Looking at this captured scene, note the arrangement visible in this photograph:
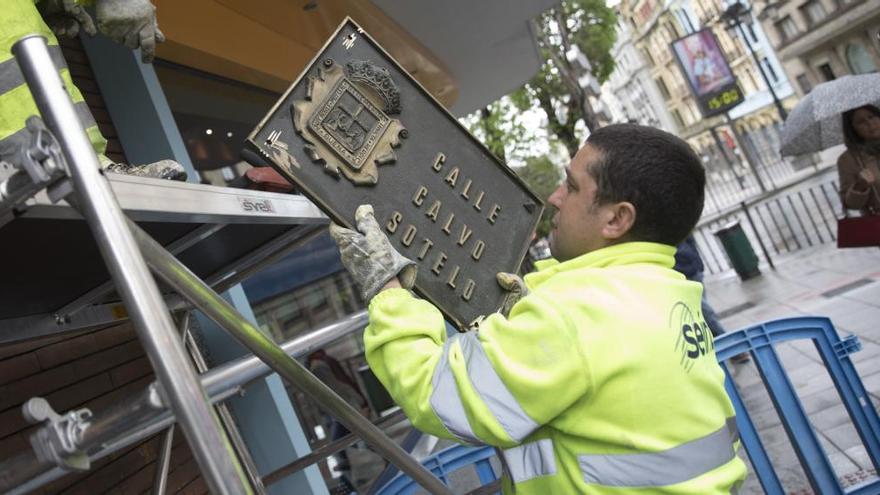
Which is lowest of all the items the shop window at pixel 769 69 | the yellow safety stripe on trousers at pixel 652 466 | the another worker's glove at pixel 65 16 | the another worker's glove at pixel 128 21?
the yellow safety stripe on trousers at pixel 652 466

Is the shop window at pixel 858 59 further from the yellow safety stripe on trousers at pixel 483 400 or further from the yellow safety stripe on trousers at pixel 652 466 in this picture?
the yellow safety stripe on trousers at pixel 483 400

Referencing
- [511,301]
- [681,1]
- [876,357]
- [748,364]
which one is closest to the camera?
[511,301]

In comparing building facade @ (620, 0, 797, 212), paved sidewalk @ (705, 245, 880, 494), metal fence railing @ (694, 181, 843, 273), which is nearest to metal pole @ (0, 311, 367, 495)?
paved sidewalk @ (705, 245, 880, 494)

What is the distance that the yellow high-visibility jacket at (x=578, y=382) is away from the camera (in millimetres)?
1890

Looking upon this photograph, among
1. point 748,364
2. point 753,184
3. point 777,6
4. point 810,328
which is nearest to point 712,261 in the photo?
point 748,364

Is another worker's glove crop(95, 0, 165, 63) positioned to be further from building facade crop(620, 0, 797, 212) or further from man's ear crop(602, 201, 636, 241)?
building facade crop(620, 0, 797, 212)

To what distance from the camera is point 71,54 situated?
13.7 ft

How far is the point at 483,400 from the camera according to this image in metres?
1.90

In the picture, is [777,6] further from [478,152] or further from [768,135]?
[478,152]

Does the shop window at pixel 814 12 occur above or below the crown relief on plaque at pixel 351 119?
above

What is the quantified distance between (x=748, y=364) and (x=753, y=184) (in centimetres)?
3239

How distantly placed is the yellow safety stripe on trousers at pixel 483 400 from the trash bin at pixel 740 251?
12508 millimetres

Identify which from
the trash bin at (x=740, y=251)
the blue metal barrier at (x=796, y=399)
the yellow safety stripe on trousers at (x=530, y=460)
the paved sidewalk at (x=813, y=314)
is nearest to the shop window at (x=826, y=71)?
the paved sidewalk at (x=813, y=314)

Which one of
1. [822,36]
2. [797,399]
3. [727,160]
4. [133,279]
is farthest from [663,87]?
[133,279]
